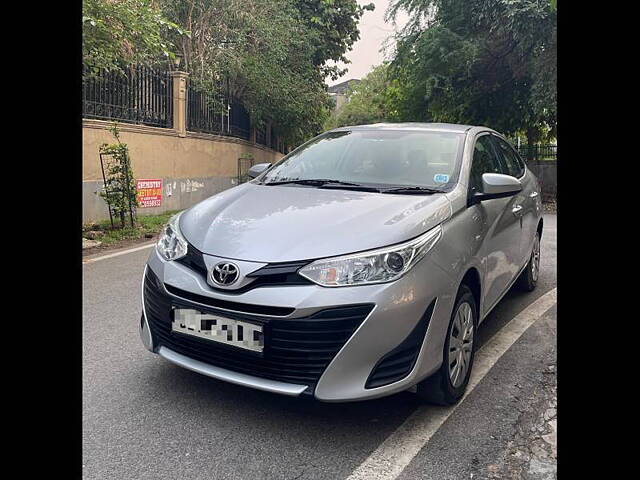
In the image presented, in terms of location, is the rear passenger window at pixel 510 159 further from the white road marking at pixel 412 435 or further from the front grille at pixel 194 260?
the front grille at pixel 194 260

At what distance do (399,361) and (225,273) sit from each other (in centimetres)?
89

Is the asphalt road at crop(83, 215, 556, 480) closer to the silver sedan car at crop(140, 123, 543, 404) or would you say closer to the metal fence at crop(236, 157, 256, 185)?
the silver sedan car at crop(140, 123, 543, 404)

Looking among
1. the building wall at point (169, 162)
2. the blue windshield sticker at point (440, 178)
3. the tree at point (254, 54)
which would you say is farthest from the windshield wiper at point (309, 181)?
the tree at point (254, 54)

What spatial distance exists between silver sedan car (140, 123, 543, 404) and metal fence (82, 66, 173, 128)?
7531 mm

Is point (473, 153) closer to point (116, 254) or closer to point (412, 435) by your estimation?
point (412, 435)

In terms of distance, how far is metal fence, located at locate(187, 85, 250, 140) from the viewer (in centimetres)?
1364

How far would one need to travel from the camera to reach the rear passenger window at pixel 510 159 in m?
4.64

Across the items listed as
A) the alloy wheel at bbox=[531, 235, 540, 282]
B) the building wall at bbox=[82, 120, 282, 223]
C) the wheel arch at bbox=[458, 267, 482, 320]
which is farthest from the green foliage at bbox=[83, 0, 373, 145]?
the wheel arch at bbox=[458, 267, 482, 320]

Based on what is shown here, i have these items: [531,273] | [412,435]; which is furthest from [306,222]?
[531,273]

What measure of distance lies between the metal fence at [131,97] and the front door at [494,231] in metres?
7.39
